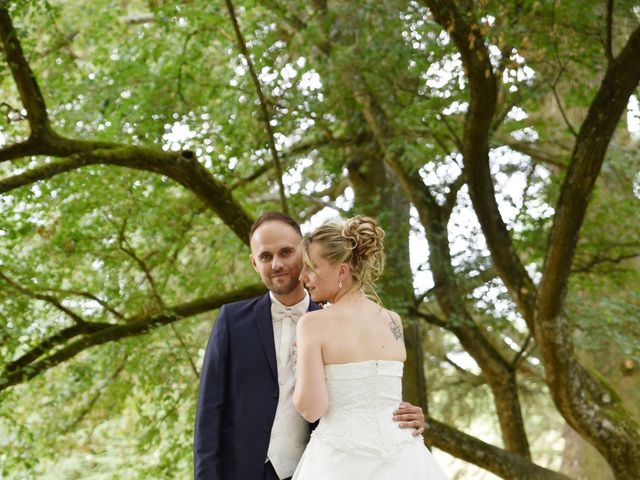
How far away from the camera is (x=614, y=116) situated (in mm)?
6438

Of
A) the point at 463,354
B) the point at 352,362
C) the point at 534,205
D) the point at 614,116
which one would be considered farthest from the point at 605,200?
the point at 352,362

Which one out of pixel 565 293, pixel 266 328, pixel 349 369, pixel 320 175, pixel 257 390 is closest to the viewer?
pixel 349 369

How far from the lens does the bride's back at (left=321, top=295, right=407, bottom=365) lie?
10.0ft

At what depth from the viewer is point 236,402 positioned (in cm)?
321

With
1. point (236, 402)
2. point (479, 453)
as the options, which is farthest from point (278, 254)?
point (479, 453)

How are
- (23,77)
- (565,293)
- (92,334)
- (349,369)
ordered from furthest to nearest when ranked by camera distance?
(92,334) → (565,293) → (23,77) → (349,369)

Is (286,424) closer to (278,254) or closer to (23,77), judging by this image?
(278,254)

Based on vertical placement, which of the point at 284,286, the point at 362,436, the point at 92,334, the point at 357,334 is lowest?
the point at 362,436

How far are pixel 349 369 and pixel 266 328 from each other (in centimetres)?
37

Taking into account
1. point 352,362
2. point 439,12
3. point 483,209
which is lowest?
point 352,362

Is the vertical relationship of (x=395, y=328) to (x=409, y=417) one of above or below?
above

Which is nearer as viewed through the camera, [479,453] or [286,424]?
[286,424]

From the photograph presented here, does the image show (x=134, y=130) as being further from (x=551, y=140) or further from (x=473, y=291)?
(x=551, y=140)

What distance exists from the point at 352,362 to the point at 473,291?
21.0ft
